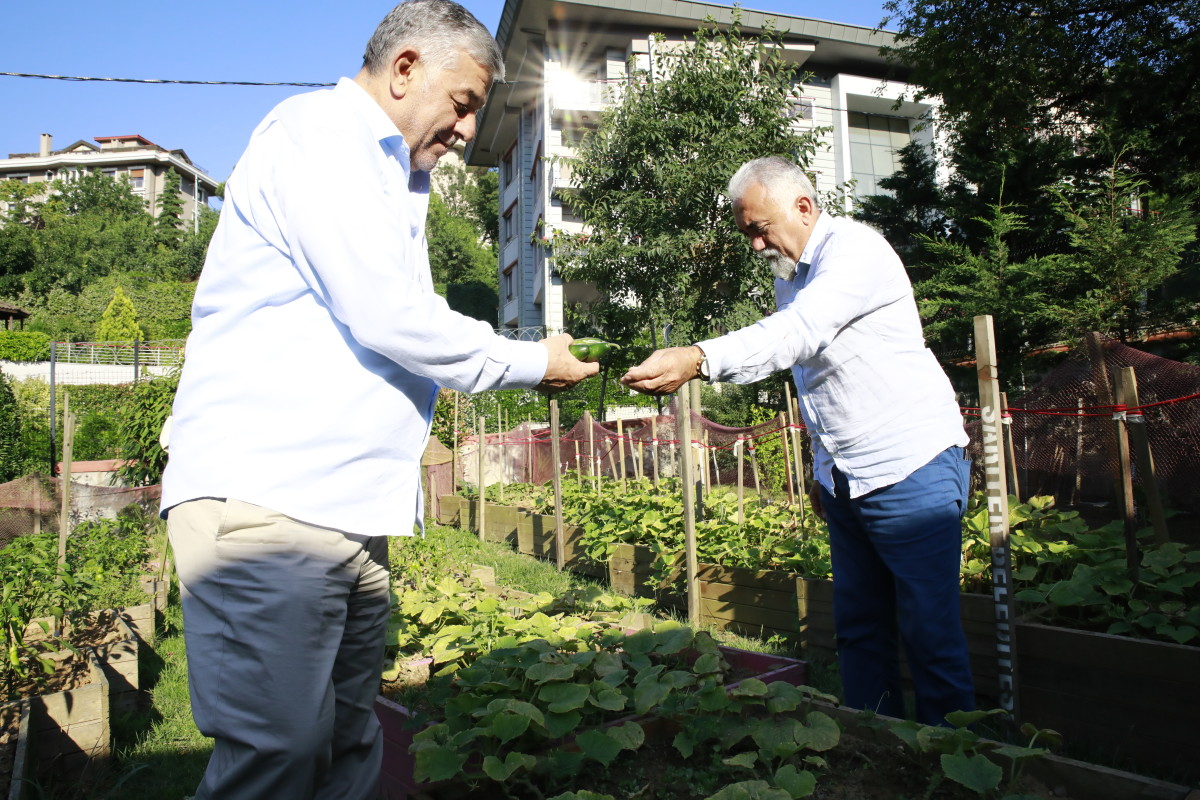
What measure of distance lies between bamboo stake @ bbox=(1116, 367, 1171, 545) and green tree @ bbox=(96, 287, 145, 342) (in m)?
35.1

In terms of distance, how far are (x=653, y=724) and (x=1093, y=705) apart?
1.64 m

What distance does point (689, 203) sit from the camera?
1193 centimetres

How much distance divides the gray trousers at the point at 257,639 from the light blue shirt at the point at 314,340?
5cm

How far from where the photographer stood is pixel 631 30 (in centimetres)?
2127

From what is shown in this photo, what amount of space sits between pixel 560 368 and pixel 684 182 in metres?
10.7

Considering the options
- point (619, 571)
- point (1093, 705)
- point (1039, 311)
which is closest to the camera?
point (1093, 705)

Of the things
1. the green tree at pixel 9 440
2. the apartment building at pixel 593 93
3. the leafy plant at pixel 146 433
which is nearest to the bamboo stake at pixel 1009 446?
the leafy plant at pixel 146 433

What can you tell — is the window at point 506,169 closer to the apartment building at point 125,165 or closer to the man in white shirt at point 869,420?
the man in white shirt at point 869,420

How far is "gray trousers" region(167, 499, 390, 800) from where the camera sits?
4.35 ft

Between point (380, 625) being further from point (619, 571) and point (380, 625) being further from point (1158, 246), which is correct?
point (1158, 246)

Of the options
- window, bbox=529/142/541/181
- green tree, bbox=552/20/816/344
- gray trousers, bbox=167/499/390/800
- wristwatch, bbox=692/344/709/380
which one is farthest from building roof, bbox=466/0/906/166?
gray trousers, bbox=167/499/390/800

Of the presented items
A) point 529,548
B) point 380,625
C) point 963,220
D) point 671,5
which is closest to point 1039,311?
point 963,220

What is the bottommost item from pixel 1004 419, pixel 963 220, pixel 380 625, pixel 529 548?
pixel 529 548

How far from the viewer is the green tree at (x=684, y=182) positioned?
11.8m
